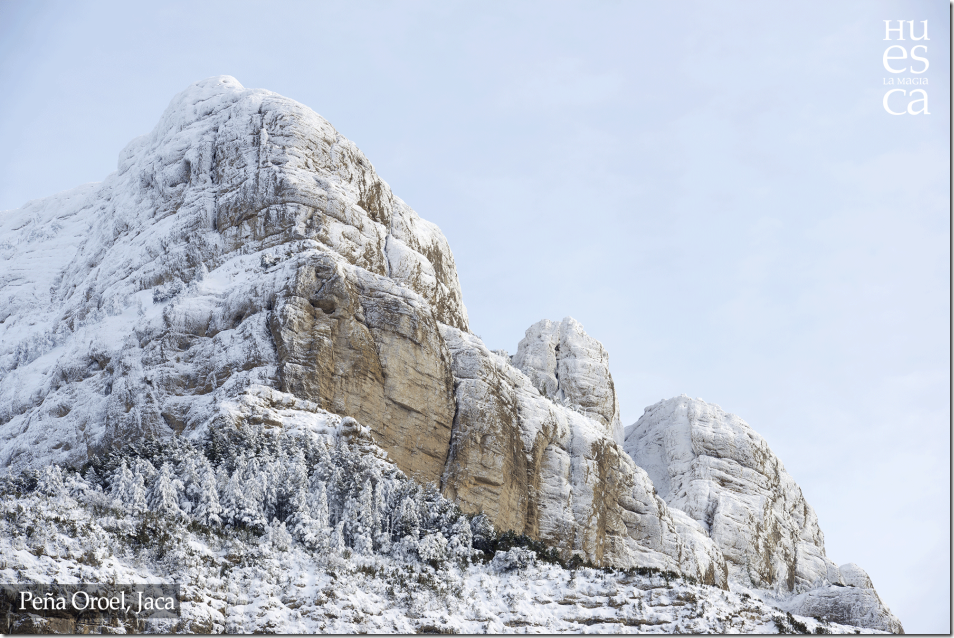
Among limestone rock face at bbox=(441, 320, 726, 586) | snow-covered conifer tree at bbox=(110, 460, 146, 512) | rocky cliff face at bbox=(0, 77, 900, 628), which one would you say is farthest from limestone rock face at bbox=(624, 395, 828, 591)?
snow-covered conifer tree at bbox=(110, 460, 146, 512)

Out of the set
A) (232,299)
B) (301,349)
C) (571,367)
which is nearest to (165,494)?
(301,349)

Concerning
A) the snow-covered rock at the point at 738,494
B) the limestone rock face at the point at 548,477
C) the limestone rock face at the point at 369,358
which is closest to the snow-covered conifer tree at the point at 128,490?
the limestone rock face at the point at 369,358

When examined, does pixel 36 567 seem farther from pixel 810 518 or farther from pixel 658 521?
pixel 810 518

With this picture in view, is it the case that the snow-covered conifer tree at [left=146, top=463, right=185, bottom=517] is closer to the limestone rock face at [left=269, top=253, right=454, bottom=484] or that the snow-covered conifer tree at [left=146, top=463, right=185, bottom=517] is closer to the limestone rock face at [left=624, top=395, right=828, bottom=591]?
the limestone rock face at [left=269, top=253, right=454, bottom=484]

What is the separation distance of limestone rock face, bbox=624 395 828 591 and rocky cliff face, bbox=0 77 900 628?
0.35 meters

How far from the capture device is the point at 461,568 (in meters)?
75.4

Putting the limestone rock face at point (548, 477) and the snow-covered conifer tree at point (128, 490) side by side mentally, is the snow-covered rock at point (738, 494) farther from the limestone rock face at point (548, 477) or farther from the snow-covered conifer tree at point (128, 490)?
the snow-covered conifer tree at point (128, 490)

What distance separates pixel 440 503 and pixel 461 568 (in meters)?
10.3

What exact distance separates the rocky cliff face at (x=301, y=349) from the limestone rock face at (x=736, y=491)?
0.35m

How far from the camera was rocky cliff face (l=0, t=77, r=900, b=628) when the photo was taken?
93.4 metres

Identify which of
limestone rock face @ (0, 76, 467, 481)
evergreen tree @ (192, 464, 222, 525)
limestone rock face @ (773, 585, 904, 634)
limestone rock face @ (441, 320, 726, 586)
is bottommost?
limestone rock face @ (773, 585, 904, 634)

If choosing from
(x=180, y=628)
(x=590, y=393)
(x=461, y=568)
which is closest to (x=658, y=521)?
(x=590, y=393)

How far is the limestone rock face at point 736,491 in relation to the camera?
12456 cm

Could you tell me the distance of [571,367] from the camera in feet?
469
